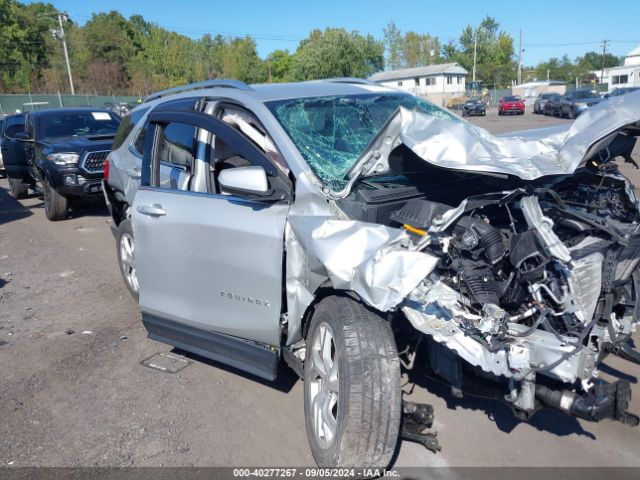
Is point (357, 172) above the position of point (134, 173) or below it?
above

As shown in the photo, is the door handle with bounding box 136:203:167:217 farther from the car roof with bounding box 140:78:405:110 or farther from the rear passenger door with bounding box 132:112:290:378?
the car roof with bounding box 140:78:405:110

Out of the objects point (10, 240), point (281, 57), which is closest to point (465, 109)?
point (10, 240)

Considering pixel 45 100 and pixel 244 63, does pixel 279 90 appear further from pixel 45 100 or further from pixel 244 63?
pixel 244 63

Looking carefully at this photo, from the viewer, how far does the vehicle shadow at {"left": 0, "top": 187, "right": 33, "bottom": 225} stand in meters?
10.7

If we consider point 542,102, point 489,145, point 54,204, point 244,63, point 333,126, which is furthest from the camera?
point 244,63

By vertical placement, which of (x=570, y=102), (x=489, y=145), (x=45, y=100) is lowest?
(x=489, y=145)

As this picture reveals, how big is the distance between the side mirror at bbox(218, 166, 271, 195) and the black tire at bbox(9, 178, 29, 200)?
11.4m

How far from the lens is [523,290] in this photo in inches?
105

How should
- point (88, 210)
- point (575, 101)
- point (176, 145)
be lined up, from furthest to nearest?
point (575, 101)
point (88, 210)
point (176, 145)

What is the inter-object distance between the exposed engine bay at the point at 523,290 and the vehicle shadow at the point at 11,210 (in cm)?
983

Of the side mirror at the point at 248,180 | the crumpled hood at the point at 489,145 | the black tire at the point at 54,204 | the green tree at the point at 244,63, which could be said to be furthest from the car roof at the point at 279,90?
the green tree at the point at 244,63

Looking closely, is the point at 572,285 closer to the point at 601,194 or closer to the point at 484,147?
the point at 484,147

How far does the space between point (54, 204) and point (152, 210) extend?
685 cm

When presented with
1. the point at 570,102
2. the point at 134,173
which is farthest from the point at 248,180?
the point at 570,102
